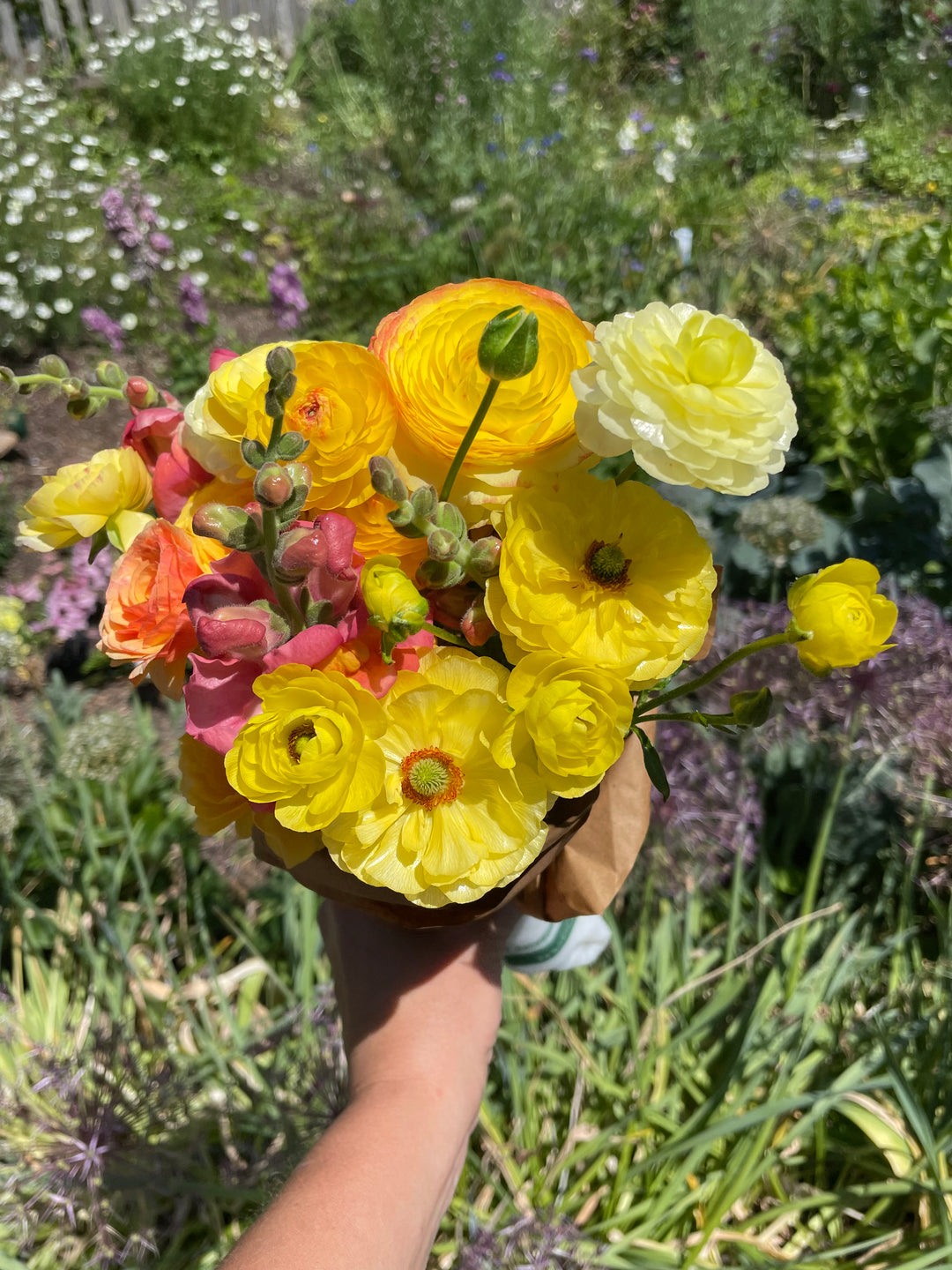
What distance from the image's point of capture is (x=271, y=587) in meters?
0.56

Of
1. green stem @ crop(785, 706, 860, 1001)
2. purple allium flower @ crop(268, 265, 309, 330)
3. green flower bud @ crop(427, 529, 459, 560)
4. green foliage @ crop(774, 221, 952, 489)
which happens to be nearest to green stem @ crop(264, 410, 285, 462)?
green flower bud @ crop(427, 529, 459, 560)

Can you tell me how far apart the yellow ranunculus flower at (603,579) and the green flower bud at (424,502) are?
0.05 metres

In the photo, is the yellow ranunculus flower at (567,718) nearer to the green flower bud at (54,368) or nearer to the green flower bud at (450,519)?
the green flower bud at (450,519)

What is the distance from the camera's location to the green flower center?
0.54 m

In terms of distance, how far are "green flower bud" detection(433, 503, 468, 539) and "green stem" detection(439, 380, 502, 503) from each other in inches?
1.3

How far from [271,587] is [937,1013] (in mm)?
1223

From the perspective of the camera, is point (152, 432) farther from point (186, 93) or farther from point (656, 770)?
point (186, 93)

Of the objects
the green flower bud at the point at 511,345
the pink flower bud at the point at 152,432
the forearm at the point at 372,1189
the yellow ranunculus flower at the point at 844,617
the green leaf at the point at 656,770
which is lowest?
the forearm at the point at 372,1189

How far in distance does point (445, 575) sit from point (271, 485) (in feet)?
0.42

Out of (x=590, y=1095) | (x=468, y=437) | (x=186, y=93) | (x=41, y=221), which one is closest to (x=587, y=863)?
(x=468, y=437)

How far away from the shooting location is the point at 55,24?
5211 mm

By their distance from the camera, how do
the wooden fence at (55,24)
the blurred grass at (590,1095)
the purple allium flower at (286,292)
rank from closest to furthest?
the blurred grass at (590,1095) < the purple allium flower at (286,292) < the wooden fence at (55,24)

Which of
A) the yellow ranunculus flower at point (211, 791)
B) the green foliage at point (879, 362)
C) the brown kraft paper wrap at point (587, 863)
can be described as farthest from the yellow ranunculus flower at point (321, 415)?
the green foliage at point (879, 362)

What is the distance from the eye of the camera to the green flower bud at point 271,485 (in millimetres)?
450
